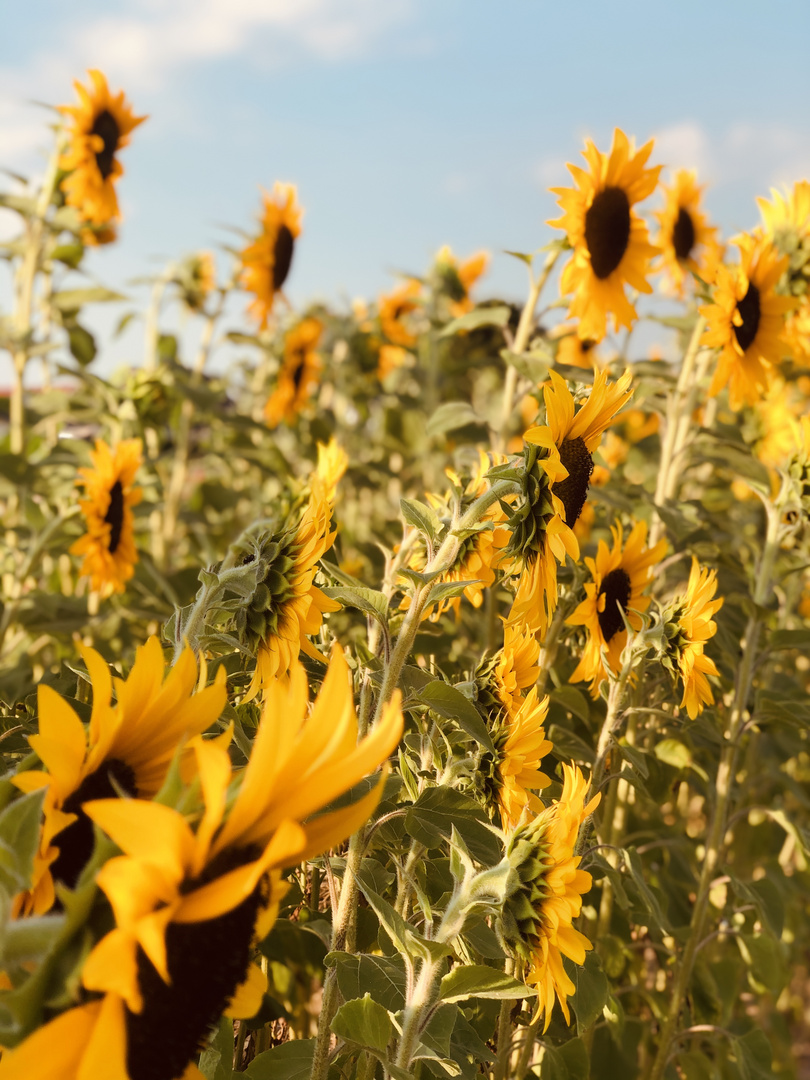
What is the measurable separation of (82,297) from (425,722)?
161cm

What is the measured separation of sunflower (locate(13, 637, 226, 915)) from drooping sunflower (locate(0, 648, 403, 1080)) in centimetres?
8

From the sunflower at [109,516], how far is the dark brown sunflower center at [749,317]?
3.14ft

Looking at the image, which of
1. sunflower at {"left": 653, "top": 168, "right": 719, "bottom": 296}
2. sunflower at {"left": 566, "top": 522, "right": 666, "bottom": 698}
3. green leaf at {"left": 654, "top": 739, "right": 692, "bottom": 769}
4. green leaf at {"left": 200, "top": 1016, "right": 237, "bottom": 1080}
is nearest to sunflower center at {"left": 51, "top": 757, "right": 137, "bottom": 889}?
green leaf at {"left": 200, "top": 1016, "right": 237, "bottom": 1080}

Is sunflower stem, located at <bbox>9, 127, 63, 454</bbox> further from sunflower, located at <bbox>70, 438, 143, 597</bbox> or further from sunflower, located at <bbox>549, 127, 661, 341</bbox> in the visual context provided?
sunflower, located at <bbox>549, 127, 661, 341</bbox>

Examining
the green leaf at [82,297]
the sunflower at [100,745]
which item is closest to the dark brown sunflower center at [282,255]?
the green leaf at [82,297]

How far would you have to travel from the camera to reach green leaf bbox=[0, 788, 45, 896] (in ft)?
1.30

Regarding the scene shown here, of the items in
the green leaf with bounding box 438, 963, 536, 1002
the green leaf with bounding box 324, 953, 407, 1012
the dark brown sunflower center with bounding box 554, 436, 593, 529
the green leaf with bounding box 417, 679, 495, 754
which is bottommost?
the green leaf with bounding box 324, 953, 407, 1012

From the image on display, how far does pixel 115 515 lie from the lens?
4.84ft

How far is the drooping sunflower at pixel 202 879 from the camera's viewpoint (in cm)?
35

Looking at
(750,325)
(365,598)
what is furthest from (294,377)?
(365,598)

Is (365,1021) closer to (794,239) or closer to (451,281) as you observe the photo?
(794,239)

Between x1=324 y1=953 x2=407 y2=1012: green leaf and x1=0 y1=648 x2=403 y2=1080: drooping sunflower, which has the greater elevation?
x1=0 y1=648 x2=403 y2=1080: drooping sunflower

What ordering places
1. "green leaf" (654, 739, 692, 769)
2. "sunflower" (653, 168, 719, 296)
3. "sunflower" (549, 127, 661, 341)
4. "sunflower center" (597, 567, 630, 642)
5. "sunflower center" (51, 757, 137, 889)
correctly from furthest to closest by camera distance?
1. "sunflower" (653, 168, 719, 296)
2. "sunflower" (549, 127, 661, 341)
3. "green leaf" (654, 739, 692, 769)
4. "sunflower center" (597, 567, 630, 642)
5. "sunflower center" (51, 757, 137, 889)

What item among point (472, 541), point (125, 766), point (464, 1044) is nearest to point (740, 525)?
point (472, 541)
